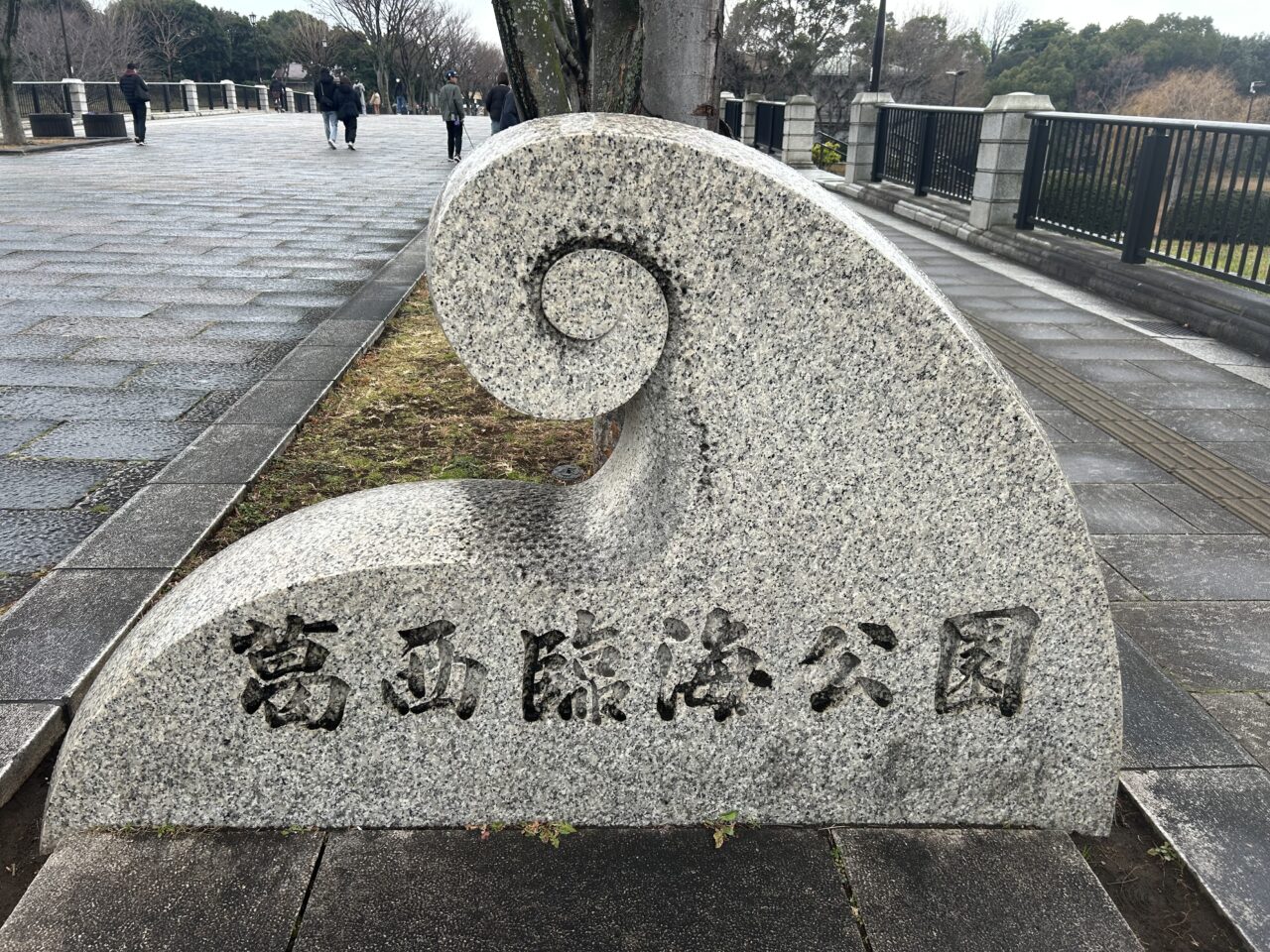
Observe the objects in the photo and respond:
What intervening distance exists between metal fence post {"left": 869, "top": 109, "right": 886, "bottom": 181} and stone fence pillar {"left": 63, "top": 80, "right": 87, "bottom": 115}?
22.0m

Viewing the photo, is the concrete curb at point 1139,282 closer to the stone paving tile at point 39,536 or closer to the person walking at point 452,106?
the stone paving tile at point 39,536

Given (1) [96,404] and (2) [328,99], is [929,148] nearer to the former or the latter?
(1) [96,404]

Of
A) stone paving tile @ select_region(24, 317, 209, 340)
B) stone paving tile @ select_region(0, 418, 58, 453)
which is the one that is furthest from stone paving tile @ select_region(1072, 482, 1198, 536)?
stone paving tile @ select_region(24, 317, 209, 340)

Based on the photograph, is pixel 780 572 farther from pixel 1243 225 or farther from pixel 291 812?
pixel 1243 225

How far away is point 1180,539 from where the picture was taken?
384 cm

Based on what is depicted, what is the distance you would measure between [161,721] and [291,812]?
1.16 ft

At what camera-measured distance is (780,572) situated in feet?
6.79

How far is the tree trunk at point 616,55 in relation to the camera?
3.61 metres

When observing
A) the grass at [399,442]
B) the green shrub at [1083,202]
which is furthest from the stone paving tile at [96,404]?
the green shrub at [1083,202]

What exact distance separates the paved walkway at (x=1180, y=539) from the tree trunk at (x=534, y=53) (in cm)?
285

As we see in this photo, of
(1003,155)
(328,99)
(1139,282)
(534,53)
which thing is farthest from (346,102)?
(534,53)

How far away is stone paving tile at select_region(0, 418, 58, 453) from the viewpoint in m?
4.35

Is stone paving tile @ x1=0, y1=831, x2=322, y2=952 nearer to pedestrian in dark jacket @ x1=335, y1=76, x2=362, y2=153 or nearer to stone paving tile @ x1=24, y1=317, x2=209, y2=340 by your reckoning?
stone paving tile @ x1=24, y1=317, x2=209, y2=340

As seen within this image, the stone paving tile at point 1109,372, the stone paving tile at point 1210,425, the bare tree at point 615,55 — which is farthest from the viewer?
the stone paving tile at point 1109,372
